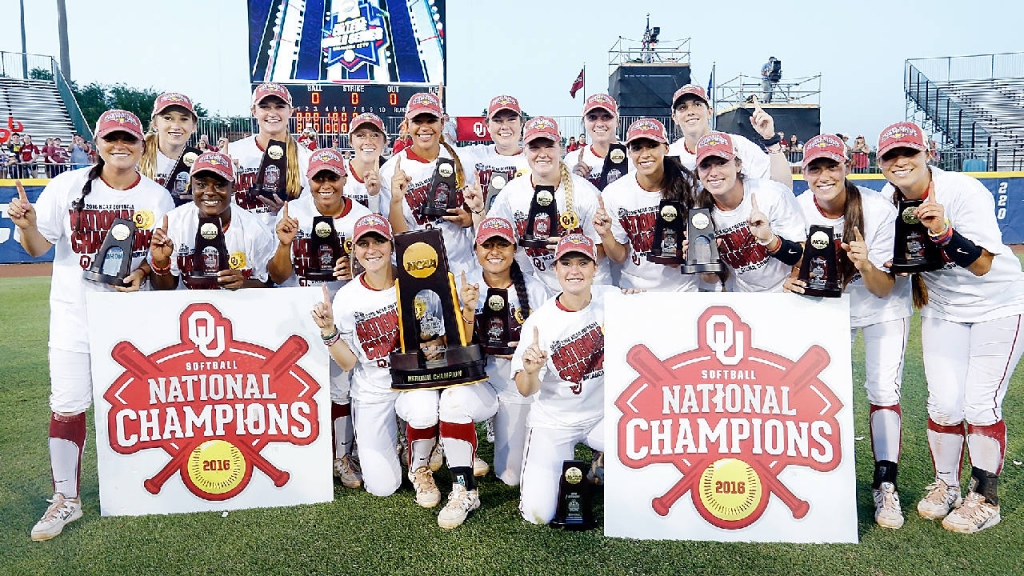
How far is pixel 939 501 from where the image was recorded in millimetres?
3824

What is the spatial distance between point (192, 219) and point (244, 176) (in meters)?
1.15

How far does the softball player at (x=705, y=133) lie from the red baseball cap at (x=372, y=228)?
2182mm

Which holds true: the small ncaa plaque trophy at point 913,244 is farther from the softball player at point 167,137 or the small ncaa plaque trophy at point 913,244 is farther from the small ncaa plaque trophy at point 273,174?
the softball player at point 167,137

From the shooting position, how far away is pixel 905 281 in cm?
392

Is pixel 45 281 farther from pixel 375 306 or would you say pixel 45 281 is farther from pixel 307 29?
pixel 375 306

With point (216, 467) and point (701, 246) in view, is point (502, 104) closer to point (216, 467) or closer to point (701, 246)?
point (701, 246)

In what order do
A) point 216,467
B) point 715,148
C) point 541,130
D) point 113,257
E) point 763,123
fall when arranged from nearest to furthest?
point 113,257 → point 715,148 → point 216,467 → point 541,130 → point 763,123

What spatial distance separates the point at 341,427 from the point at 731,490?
2.40 metres

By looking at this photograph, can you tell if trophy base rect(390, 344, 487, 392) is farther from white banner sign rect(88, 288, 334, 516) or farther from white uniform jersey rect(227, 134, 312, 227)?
white uniform jersey rect(227, 134, 312, 227)

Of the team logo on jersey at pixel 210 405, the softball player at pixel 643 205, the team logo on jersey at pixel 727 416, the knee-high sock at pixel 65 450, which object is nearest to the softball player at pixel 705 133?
the softball player at pixel 643 205

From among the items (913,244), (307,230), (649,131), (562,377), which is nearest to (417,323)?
(562,377)

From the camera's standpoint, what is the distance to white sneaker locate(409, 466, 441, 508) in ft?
13.3

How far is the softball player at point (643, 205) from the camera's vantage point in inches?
166

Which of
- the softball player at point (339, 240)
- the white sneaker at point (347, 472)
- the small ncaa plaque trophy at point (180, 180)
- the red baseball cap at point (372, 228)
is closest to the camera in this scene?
the red baseball cap at point (372, 228)
